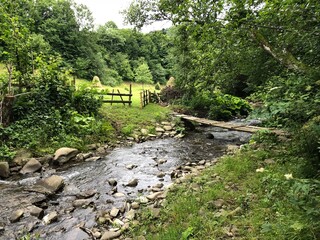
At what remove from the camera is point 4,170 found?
718 cm

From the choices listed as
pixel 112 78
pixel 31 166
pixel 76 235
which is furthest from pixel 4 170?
pixel 112 78

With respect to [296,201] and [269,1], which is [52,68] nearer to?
[269,1]

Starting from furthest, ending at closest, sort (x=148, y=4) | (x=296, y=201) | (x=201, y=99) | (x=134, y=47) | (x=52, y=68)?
(x=134, y=47), (x=201, y=99), (x=148, y=4), (x=52, y=68), (x=296, y=201)

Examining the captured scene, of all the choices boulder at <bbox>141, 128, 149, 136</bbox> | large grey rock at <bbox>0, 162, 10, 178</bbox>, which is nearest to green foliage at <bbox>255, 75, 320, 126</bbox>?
large grey rock at <bbox>0, 162, 10, 178</bbox>

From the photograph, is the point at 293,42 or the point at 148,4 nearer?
the point at 293,42

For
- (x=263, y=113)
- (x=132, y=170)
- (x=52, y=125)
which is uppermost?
(x=263, y=113)

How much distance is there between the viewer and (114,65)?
43.4 metres

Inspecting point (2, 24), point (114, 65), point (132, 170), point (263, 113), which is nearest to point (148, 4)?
point (2, 24)

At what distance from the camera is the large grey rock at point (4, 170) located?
7.12 meters

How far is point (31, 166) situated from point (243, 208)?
670 centimetres

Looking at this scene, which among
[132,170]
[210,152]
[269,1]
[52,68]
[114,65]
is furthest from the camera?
[114,65]

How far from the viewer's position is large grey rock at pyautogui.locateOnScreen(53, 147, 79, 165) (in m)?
8.32

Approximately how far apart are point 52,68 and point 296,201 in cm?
1147

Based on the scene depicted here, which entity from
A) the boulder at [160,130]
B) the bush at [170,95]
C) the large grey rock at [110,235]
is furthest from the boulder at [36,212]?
the bush at [170,95]
